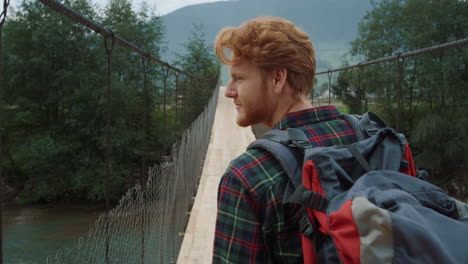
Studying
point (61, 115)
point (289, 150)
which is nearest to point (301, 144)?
point (289, 150)

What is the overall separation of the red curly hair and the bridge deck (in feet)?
5.18

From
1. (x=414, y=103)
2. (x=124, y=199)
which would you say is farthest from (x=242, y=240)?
(x=414, y=103)

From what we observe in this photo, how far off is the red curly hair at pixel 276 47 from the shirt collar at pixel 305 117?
4 cm

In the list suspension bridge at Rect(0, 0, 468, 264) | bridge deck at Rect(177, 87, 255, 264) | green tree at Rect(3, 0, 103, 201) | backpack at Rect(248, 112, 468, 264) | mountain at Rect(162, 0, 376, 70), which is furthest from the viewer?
mountain at Rect(162, 0, 376, 70)

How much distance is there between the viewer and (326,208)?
53cm

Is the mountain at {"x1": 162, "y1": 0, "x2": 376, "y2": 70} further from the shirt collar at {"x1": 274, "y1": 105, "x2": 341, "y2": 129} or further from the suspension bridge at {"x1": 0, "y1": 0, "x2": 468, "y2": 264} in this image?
the shirt collar at {"x1": 274, "y1": 105, "x2": 341, "y2": 129}

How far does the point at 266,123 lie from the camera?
0.77m

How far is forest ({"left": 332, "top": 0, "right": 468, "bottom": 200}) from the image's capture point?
1225cm

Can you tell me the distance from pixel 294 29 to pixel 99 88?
14.4m

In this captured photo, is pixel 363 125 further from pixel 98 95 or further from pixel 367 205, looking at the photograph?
pixel 98 95

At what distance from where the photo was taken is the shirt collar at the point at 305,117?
2.30 feet

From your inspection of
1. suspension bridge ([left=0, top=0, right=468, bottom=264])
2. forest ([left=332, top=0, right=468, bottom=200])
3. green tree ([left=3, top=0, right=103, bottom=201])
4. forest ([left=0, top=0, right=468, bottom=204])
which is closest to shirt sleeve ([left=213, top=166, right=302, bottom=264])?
suspension bridge ([left=0, top=0, right=468, bottom=264])

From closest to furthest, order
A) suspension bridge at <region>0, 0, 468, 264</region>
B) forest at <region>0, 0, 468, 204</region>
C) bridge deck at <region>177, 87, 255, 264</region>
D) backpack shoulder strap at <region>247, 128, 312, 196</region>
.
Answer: backpack shoulder strap at <region>247, 128, 312, 196</region>
suspension bridge at <region>0, 0, 468, 264</region>
bridge deck at <region>177, 87, 255, 264</region>
forest at <region>0, 0, 468, 204</region>

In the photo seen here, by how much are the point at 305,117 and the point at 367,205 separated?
26 cm
